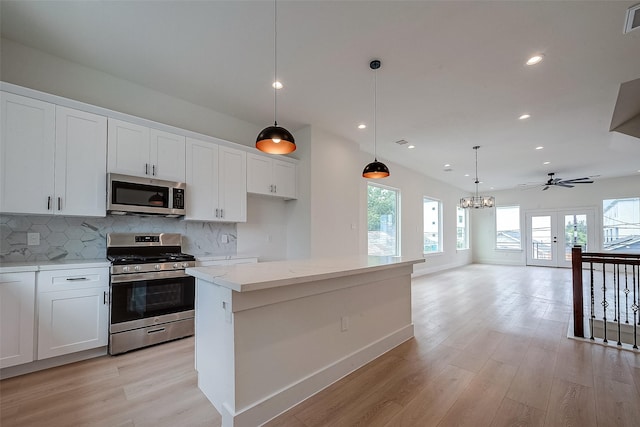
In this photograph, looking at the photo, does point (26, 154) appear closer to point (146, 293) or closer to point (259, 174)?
point (146, 293)

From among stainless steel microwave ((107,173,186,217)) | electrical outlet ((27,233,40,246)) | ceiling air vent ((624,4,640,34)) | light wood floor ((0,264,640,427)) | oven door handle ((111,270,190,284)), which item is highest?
ceiling air vent ((624,4,640,34))

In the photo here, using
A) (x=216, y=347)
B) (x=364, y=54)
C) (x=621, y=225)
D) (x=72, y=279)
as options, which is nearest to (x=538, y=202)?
(x=621, y=225)

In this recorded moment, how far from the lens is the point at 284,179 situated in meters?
4.49

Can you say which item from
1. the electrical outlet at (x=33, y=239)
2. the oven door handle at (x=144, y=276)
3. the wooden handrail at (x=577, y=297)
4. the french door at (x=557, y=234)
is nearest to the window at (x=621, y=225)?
the french door at (x=557, y=234)

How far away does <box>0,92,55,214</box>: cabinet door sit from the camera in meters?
2.38

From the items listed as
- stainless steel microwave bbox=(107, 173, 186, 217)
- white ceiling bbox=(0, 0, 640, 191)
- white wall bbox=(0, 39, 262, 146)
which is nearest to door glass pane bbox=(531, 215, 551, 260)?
white ceiling bbox=(0, 0, 640, 191)

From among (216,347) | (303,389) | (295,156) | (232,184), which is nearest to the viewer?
(216,347)

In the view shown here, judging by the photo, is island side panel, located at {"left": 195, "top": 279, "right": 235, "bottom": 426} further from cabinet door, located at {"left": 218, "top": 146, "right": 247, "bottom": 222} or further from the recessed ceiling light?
the recessed ceiling light

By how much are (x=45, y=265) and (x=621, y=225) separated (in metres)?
12.8

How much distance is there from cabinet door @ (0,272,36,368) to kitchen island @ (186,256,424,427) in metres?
1.51

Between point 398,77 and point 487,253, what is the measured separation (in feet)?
33.5

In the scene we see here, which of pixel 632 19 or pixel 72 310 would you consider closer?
pixel 632 19

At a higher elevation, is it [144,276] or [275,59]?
[275,59]

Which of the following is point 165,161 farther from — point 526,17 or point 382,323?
point 526,17
